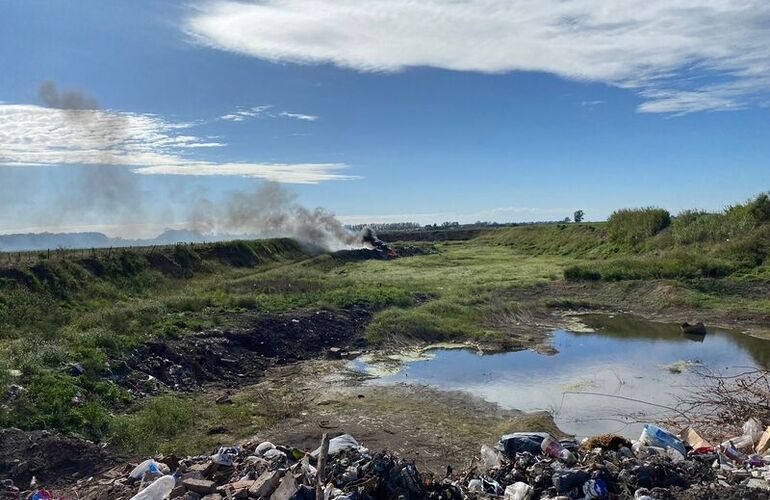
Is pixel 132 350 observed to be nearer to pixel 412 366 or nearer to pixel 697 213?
pixel 412 366

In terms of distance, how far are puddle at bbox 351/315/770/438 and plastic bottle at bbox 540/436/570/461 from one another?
2899mm

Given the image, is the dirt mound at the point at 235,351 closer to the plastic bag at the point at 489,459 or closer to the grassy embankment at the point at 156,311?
the grassy embankment at the point at 156,311

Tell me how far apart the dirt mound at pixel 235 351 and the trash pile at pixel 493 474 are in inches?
176

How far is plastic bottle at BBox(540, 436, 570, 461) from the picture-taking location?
6452 mm

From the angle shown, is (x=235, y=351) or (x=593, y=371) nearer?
(x=593, y=371)

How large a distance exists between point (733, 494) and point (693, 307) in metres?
17.4

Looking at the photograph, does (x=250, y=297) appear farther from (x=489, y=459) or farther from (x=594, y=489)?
(x=594, y=489)

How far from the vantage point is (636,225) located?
39.3 m

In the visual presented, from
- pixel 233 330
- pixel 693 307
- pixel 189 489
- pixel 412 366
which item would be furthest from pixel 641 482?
pixel 693 307

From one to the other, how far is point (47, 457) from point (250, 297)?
35.7ft

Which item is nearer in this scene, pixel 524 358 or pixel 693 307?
pixel 524 358

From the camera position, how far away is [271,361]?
1396 cm

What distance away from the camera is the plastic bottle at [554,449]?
6.45 meters

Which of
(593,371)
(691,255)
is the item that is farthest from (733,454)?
(691,255)
